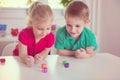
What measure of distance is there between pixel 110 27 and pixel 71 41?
113 cm

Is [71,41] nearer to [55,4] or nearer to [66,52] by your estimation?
[66,52]

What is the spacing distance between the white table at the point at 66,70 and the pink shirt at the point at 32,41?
12 cm

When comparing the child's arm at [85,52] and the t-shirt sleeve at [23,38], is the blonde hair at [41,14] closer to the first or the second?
the t-shirt sleeve at [23,38]

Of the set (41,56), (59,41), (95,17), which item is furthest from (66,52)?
(95,17)

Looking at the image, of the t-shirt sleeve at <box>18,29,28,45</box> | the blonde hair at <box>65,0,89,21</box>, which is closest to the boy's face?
A: the blonde hair at <box>65,0,89,21</box>

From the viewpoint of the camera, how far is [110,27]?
8.07 ft

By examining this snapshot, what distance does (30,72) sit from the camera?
1014mm

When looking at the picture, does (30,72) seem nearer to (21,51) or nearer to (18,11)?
(21,51)

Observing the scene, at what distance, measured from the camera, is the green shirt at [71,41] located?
55.7 inches

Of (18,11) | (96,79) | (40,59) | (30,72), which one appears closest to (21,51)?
(40,59)

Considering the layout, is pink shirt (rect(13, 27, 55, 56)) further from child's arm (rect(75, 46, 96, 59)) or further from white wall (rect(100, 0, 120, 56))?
white wall (rect(100, 0, 120, 56))

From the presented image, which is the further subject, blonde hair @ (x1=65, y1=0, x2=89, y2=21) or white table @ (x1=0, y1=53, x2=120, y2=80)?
blonde hair @ (x1=65, y1=0, x2=89, y2=21)

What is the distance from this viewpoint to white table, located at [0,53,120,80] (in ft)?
3.15

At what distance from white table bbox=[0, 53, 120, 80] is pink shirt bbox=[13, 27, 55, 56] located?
0.12 metres
